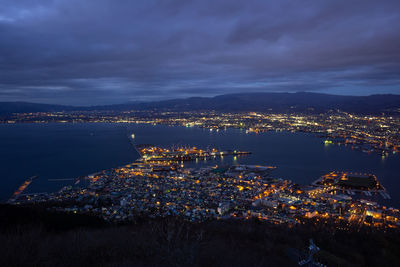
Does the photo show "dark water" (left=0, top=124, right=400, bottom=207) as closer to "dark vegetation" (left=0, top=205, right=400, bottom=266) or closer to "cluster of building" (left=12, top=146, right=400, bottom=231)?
"cluster of building" (left=12, top=146, right=400, bottom=231)

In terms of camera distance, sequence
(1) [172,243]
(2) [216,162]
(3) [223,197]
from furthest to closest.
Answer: (2) [216,162], (3) [223,197], (1) [172,243]

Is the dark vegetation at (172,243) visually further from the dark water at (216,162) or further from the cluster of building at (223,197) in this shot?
the dark water at (216,162)

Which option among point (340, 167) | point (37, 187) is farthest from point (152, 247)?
point (340, 167)

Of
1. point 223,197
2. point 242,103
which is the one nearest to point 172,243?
point 223,197

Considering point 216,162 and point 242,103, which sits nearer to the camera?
point 216,162

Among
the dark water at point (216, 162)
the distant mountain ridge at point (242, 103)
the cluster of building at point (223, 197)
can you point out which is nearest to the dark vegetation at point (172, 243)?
the cluster of building at point (223, 197)

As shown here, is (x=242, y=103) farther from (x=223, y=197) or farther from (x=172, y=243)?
(x=172, y=243)

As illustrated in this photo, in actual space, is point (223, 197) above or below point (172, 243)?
below

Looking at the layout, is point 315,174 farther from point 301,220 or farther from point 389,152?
point 389,152
